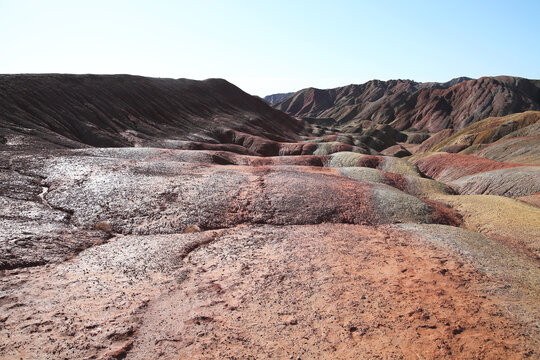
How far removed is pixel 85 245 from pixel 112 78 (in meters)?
56.5

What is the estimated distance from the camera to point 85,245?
37.9 feet

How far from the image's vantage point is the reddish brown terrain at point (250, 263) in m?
6.88

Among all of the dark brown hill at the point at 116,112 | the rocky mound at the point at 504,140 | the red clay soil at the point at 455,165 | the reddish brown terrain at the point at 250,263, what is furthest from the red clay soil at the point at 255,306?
the rocky mound at the point at 504,140

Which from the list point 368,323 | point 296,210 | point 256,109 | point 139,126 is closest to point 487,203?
point 296,210

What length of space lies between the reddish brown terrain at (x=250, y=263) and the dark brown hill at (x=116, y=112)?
6.95 meters

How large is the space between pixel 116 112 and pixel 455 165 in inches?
1909

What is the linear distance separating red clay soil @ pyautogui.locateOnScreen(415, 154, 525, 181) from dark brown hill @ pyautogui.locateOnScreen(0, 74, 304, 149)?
106 feet

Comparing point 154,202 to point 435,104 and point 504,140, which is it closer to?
point 504,140

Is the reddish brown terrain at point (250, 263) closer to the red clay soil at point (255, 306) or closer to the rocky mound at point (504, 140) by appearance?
the red clay soil at point (255, 306)

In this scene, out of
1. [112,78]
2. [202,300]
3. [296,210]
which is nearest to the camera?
[202,300]

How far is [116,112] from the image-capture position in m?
49.2

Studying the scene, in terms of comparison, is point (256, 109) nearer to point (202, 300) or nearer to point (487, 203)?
point (487, 203)

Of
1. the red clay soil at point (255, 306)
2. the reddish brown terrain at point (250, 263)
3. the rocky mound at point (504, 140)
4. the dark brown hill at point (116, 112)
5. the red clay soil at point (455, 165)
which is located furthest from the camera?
the rocky mound at point (504, 140)

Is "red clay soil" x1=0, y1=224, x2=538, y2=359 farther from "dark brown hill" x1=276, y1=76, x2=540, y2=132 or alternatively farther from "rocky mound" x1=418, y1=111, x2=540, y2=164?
"dark brown hill" x1=276, y1=76, x2=540, y2=132
